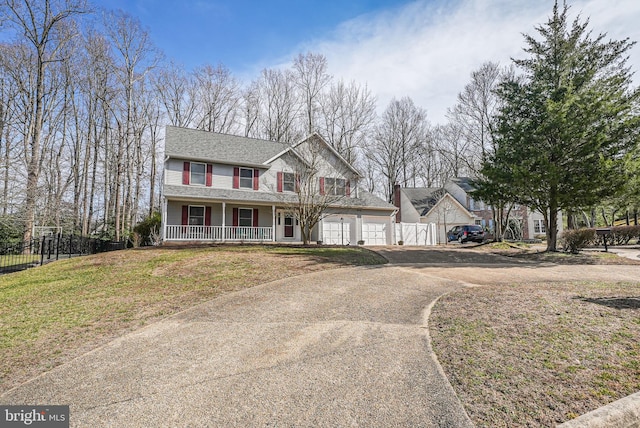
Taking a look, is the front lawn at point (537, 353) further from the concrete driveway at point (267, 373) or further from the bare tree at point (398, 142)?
the bare tree at point (398, 142)

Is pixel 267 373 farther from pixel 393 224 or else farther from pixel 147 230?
pixel 393 224

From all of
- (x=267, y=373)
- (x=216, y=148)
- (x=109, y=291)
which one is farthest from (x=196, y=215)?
(x=267, y=373)

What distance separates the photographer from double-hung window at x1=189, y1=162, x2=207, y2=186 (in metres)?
18.7

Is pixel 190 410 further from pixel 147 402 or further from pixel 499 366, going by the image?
pixel 499 366

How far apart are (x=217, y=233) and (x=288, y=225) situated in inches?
184

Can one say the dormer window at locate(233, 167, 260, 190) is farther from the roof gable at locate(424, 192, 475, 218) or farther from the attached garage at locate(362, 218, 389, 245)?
the roof gable at locate(424, 192, 475, 218)

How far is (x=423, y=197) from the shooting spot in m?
37.8

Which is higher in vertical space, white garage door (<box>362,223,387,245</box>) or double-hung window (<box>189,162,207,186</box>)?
double-hung window (<box>189,162,207,186</box>)

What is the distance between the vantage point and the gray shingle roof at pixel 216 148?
744 inches

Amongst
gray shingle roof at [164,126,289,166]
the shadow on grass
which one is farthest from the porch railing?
the shadow on grass

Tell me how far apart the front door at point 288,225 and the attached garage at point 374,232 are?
17.5 ft

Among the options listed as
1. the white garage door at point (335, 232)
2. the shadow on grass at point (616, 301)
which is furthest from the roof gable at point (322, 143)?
the shadow on grass at point (616, 301)

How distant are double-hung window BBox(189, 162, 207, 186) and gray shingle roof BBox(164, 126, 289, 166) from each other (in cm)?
51

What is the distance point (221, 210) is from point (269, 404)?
56.5ft
